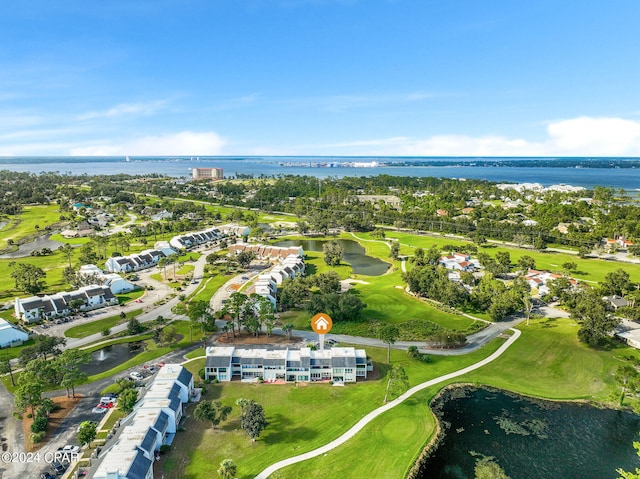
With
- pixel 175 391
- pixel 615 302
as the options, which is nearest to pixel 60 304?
pixel 175 391

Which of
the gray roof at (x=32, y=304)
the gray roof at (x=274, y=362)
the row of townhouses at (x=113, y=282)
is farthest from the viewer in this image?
the row of townhouses at (x=113, y=282)

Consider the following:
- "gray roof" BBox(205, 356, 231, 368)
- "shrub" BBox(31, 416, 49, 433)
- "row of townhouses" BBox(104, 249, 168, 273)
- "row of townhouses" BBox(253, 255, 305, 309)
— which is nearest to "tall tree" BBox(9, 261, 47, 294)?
"row of townhouses" BBox(104, 249, 168, 273)

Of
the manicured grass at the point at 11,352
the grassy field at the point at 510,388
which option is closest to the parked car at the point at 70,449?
the grassy field at the point at 510,388

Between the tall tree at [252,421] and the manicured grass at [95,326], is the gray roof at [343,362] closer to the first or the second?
the tall tree at [252,421]

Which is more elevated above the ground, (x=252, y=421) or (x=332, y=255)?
(x=332, y=255)

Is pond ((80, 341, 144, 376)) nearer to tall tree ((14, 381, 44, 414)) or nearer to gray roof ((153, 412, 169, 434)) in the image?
tall tree ((14, 381, 44, 414))

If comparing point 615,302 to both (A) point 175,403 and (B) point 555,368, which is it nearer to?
(B) point 555,368
